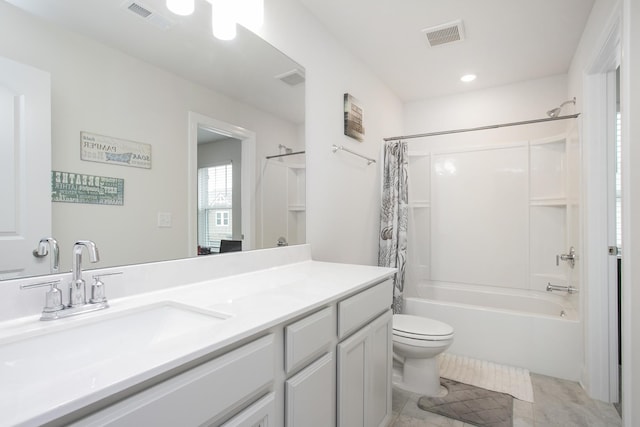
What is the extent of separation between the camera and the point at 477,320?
2562 mm

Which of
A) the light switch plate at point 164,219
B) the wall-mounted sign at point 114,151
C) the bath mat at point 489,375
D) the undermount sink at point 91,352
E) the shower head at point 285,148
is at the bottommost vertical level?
the bath mat at point 489,375

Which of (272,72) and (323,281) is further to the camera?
(272,72)

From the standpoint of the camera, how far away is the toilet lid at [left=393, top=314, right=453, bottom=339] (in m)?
2.00

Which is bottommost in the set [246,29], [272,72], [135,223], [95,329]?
[95,329]

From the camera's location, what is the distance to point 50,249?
95 cm

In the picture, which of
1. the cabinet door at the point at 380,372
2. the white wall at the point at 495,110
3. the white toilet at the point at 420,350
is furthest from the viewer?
the white wall at the point at 495,110

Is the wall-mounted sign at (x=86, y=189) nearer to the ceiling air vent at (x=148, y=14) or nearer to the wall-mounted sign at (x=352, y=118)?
the ceiling air vent at (x=148, y=14)

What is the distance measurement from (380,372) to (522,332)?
4.74 ft

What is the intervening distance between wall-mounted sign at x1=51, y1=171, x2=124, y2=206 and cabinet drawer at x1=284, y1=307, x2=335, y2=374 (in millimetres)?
734

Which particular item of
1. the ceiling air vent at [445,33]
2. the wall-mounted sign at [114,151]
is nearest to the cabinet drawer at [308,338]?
the wall-mounted sign at [114,151]

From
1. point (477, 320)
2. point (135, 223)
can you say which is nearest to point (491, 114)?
point (477, 320)

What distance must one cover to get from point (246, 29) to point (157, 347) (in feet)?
4.83

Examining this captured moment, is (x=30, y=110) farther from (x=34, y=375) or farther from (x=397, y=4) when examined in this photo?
(x=397, y=4)

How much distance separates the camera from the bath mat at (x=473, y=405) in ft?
5.89
